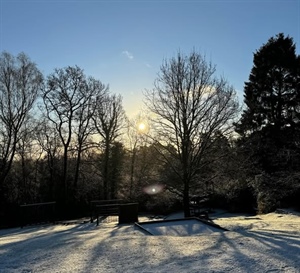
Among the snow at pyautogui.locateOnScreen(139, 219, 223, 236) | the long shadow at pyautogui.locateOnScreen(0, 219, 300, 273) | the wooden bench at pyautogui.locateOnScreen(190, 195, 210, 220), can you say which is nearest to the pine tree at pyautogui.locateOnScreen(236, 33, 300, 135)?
the wooden bench at pyautogui.locateOnScreen(190, 195, 210, 220)

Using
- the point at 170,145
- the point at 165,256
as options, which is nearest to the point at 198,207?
the point at 170,145

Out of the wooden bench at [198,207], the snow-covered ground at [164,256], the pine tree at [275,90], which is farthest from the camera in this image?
the pine tree at [275,90]

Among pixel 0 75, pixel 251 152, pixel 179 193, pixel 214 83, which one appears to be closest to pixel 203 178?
pixel 179 193

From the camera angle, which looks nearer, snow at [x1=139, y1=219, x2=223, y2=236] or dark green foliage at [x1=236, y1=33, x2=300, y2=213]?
snow at [x1=139, y1=219, x2=223, y2=236]

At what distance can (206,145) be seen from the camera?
45.3 feet

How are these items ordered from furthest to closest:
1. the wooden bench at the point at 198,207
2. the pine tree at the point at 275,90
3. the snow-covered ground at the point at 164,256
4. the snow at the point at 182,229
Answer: the pine tree at the point at 275,90 → the wooden bench at the point at 198,207 → the snow at the point at 182,229 → the snow-covered ground at the point at 164,256

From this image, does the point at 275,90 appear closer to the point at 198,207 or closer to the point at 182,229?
the point at 198,207

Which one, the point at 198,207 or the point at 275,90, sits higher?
the point at 275,90

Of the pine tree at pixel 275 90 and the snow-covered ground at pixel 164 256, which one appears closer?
the snow-covered ground at pixel 164 256

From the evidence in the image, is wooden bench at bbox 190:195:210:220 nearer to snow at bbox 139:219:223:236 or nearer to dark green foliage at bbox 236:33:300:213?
dark green foliage at bbox 236:33:300:213

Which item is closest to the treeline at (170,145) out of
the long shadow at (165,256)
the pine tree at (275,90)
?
the pine tree at (275,90)

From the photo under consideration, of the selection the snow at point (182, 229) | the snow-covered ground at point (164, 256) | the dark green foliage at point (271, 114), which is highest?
the dark green foliage at point (271, 114)

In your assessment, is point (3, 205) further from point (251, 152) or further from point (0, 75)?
point (251, 152)

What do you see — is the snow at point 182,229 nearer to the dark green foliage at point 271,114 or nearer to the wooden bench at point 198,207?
the wooden bench at point 198,207
